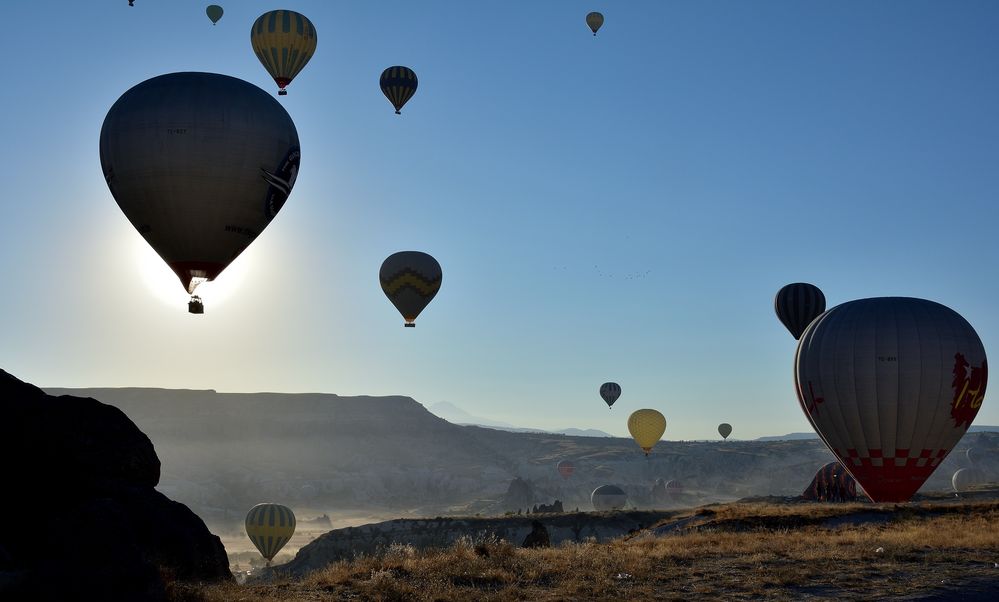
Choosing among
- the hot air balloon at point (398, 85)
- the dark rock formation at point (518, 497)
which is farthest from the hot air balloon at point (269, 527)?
the dark rock formation at point (518, 497)

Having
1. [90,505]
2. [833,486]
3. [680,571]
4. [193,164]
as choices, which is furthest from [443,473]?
[90,505]

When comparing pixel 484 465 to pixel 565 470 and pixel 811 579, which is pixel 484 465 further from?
pixel 811 579

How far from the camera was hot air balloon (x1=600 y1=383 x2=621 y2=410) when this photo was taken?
118625 millimetres

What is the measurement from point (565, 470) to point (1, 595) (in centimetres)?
14892

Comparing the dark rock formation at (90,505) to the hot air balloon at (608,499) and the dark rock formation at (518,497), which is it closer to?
the hot air balloon at (608,499)

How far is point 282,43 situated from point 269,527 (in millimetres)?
33193

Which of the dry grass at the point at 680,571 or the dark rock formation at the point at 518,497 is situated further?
the dark rock formation at the point at 518,497

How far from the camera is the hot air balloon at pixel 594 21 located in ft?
236

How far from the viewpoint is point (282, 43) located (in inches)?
2060

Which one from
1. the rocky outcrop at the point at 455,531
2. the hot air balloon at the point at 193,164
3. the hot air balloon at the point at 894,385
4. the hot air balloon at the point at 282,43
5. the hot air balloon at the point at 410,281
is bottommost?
the rocky outcrop at the point at 455,531

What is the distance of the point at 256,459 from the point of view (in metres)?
191

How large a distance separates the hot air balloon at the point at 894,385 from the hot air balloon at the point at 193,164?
24.1 metres

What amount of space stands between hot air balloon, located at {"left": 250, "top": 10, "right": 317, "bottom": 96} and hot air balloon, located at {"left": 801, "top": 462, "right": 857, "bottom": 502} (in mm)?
41953

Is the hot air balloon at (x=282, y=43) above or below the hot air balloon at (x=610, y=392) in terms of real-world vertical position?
above
